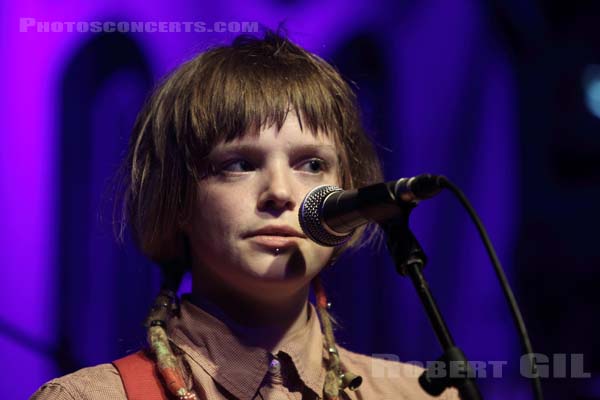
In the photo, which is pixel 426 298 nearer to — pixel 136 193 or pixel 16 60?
pixel 136 193

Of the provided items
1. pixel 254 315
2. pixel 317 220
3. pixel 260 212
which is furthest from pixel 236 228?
pixel 317 220

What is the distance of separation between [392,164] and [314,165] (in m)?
0.71

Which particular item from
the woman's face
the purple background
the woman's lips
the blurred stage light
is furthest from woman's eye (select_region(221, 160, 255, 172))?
the blurred stage light

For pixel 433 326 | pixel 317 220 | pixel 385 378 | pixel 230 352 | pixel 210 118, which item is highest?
pixel 210 118

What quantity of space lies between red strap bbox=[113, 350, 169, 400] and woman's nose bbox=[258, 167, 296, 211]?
36 cm

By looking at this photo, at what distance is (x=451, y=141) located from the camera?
7.29 ft

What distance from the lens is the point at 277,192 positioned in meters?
1.37

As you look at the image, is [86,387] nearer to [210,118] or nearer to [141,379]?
[141,379]

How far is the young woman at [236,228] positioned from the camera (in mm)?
1399

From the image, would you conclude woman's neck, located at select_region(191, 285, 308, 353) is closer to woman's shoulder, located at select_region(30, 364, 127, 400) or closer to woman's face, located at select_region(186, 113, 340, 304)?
woman's face, located at select_region(186, 113, 340, 304)

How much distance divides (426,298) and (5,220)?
120 centimetres

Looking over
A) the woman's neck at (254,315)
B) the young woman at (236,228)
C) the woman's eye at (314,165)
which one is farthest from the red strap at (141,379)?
the woman's eye at (314,165)

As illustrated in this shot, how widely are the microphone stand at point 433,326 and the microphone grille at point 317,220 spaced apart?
10cm

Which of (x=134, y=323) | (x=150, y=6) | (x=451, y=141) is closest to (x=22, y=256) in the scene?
(x=134, y=323)
